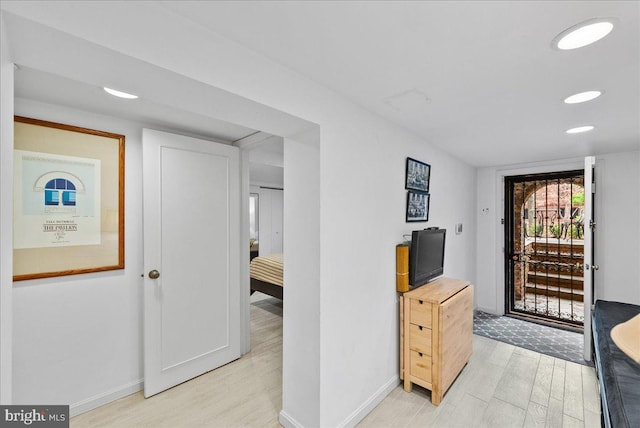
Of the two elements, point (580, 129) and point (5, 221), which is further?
point (580, 129)

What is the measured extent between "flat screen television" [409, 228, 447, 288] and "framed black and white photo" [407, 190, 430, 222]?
0.60 ft

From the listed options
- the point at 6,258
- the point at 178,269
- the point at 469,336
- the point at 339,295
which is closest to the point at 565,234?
the point at 469,336

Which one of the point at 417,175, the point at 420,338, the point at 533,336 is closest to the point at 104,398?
the point at 420,338

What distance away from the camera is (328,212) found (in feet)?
5.77

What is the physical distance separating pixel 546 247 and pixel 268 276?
3995 millimetres

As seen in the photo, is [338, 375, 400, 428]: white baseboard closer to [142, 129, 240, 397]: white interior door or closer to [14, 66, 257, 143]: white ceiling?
[142, 129, 240, 397]: white interior door

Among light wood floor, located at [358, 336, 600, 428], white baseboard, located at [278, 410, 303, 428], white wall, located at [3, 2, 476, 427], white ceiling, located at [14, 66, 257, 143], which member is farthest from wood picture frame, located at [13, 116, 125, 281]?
light wood floor, located at [358, 336, 600, 428]

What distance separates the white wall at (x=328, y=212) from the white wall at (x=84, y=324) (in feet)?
0.40

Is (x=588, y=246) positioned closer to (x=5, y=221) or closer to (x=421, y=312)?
(x=421, y=312)

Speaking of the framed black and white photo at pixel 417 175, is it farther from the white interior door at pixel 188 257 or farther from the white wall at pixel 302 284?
the white interior door at pixel 188 257

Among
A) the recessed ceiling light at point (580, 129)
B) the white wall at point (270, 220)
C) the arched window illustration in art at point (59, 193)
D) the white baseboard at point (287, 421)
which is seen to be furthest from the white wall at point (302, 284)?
the white wall at point (270, 220)

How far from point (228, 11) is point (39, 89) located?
147 centimetres

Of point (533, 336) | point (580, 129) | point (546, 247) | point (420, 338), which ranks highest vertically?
point (580, 129)

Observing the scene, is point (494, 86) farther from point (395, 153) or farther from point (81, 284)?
point (81, 284)
